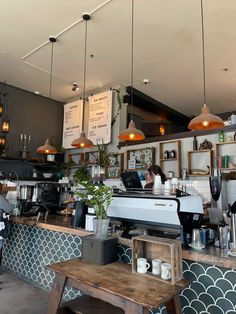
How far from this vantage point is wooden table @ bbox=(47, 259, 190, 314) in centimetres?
133

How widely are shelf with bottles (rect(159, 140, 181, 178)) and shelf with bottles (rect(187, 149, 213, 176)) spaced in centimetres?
24

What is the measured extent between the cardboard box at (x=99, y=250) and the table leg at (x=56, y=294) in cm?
25

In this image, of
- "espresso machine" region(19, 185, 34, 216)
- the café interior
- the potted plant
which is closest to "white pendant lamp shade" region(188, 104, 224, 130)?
the café interior

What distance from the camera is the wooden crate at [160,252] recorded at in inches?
61.4

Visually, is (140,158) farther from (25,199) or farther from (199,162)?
(25,199)

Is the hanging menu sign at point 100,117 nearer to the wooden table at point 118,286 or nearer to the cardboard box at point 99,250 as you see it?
the cardboard box at point 99,250

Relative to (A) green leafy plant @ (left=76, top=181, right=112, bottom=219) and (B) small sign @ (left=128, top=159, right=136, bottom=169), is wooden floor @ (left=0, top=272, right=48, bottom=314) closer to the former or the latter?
(A) green leafy plant @ (left=76, top=181, right=112, bottom=219)

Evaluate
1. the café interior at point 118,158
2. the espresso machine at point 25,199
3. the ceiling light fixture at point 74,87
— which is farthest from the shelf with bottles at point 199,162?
the ceiling light fixture at point 74,87

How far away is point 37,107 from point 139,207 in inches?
241

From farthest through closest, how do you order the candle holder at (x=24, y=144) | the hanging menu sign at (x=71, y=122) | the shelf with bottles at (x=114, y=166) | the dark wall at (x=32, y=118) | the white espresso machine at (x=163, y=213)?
1. the hanging menu sign at (x=71, y=122)
2. the dark wall at (x=32, y=118)
3. the candle holder at (x=24, y=144)
4. the shelf with bottles at (x=114, y=166)
5. the white espresso machine at (x=163, y=213)

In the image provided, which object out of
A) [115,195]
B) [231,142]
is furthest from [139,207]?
[231,142]

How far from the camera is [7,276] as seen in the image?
345 centimetres

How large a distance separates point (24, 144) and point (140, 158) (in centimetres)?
320

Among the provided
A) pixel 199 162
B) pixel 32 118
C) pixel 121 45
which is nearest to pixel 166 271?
pixel 199 162
